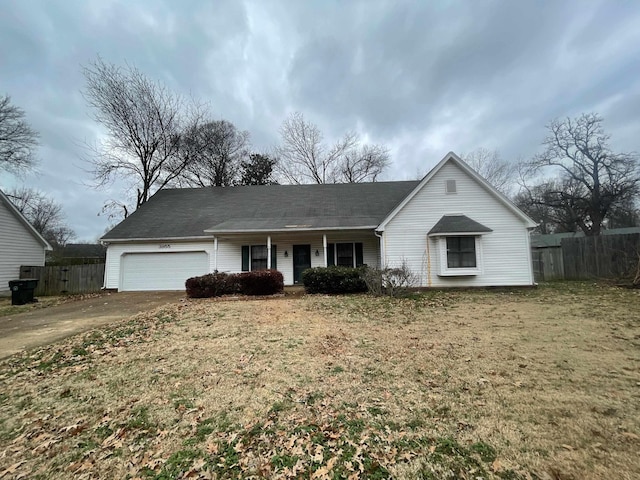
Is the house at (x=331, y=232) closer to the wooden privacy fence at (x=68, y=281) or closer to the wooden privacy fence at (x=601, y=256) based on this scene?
the wooden privacy fence at (x=68, y=281)

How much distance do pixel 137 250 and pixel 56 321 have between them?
24.8 ft

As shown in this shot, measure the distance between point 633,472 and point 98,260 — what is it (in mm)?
28359

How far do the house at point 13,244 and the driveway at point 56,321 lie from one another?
337 inches

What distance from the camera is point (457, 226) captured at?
12.1 m

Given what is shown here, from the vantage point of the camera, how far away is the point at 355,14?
1219cm

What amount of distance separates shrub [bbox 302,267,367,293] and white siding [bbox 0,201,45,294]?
16.3 metres

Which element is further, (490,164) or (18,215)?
(490,164)

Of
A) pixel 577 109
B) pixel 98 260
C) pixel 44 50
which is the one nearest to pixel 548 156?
pixel 577 109

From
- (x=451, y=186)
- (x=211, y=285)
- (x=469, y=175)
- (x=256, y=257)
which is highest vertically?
(x=469, y=175)

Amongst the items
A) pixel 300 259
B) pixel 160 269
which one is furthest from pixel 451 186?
pixel 160 269

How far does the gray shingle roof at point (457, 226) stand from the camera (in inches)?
468

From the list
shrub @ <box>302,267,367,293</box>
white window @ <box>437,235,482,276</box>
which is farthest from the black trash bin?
white window @ <box>437,235,482,276</box>

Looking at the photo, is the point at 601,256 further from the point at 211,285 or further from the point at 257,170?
the point at 257,170

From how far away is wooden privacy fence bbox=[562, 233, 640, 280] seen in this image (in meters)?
13.5
